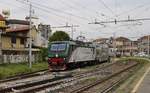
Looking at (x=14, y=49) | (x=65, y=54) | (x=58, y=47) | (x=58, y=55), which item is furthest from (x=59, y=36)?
(x=65, y=54)

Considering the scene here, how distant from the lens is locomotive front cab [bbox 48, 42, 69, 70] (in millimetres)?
40781

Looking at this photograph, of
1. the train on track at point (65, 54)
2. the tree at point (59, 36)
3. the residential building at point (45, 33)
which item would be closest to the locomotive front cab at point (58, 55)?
the train on track at point (65, 54)

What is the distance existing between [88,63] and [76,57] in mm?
9614

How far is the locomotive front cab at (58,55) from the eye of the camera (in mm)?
40781

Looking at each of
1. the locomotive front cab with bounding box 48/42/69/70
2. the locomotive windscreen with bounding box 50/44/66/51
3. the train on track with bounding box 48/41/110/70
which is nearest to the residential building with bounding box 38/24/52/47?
the train on track with bounding box 48/41/110/70

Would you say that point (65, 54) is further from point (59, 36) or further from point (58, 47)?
point (59, 36)

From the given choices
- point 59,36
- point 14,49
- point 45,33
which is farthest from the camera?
point 45,33

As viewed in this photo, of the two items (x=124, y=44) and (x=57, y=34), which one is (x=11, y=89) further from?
(x=124, y=44)

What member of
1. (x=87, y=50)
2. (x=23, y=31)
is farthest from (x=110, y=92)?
(x=23, y=31)

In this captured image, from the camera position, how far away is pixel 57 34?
85.8 m

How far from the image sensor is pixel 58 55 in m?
41.2

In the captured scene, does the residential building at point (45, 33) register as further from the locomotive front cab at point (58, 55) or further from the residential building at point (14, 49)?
the locomotive front cab at point (58, 55)

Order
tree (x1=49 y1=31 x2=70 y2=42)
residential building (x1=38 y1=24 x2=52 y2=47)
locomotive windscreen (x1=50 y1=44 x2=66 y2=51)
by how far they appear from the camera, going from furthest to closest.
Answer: residential building (x1=38 y1=24 x2=52 y2=47)
tree (x1=49 y1=31 x2=70 y2=42)
locomotive windscreen (x1=50 y1=44 x2=66 y2=51)

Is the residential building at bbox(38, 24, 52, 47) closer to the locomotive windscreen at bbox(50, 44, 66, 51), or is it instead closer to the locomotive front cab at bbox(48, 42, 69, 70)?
the locomotive windscreen at bbox(50, 44, 66, 51)
